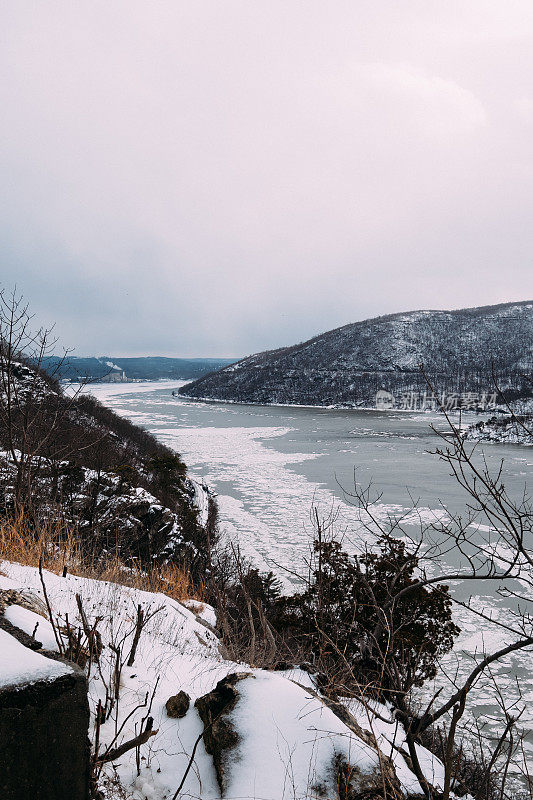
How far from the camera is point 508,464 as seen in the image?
24234 millimetres

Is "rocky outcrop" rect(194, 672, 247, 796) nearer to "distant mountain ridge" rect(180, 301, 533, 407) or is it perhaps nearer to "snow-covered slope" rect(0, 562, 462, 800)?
"snow-covered slope" rect(0, 562, 462, 800)

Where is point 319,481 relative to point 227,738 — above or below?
below

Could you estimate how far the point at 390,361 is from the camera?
102750 mm

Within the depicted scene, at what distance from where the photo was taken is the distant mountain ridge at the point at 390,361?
87.2 metres

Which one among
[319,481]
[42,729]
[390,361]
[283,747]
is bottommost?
[319,481]

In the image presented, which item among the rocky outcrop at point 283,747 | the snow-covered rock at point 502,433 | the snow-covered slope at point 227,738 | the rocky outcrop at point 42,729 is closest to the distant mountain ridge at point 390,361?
the snow-covered rock at point 502,433

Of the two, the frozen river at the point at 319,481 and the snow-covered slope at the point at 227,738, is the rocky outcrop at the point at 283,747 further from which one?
the frozen river at the point at 319,481

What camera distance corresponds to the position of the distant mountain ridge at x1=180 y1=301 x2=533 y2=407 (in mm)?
87250

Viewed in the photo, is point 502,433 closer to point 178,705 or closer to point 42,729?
point 178,705

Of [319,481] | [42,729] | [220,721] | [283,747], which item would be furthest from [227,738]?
[319,481]

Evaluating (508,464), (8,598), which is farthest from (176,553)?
(508,464)

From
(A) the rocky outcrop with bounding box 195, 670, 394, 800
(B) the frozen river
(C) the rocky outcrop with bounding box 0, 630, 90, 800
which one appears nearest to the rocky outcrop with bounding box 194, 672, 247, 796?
(A) the rocky outcrop with bounding box 195, 670, 394, 800

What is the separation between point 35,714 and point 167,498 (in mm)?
14067

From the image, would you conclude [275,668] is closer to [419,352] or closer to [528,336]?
[419,352]
